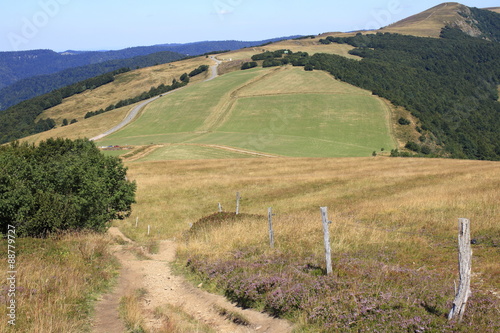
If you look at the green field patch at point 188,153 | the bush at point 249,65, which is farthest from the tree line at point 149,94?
the green field patch at point 188,153

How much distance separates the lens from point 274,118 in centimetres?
11838

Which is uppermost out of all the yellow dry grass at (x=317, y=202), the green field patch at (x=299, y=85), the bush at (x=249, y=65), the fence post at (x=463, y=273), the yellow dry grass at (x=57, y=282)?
the bush at (x=249, y=65)

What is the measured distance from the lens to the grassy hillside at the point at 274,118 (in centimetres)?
9700

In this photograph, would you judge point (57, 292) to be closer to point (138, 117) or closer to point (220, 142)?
point (220, 142)

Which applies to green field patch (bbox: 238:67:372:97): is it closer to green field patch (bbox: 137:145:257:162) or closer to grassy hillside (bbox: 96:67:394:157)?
grassy hillside (bbox: 96:67:394:157)

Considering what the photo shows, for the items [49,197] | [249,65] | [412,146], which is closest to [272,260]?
[49,197]

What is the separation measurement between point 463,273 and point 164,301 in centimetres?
832

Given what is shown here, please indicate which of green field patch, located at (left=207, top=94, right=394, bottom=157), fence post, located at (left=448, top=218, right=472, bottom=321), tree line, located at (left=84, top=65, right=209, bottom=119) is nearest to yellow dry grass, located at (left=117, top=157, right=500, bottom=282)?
fence post, located at (left=448, top=218, right=472, bottom=321)

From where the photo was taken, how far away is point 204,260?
14.4m

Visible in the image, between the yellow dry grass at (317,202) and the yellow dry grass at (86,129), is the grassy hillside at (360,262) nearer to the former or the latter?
→ the yellow dry grass at (317,202)

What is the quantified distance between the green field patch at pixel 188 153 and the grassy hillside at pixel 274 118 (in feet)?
25.8

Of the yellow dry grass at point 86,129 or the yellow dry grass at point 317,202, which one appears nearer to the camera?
the yellow dry grass at point 317,202

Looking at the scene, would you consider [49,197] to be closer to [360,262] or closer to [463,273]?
[360,262]

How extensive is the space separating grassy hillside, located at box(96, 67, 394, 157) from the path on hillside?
72.3 meters
